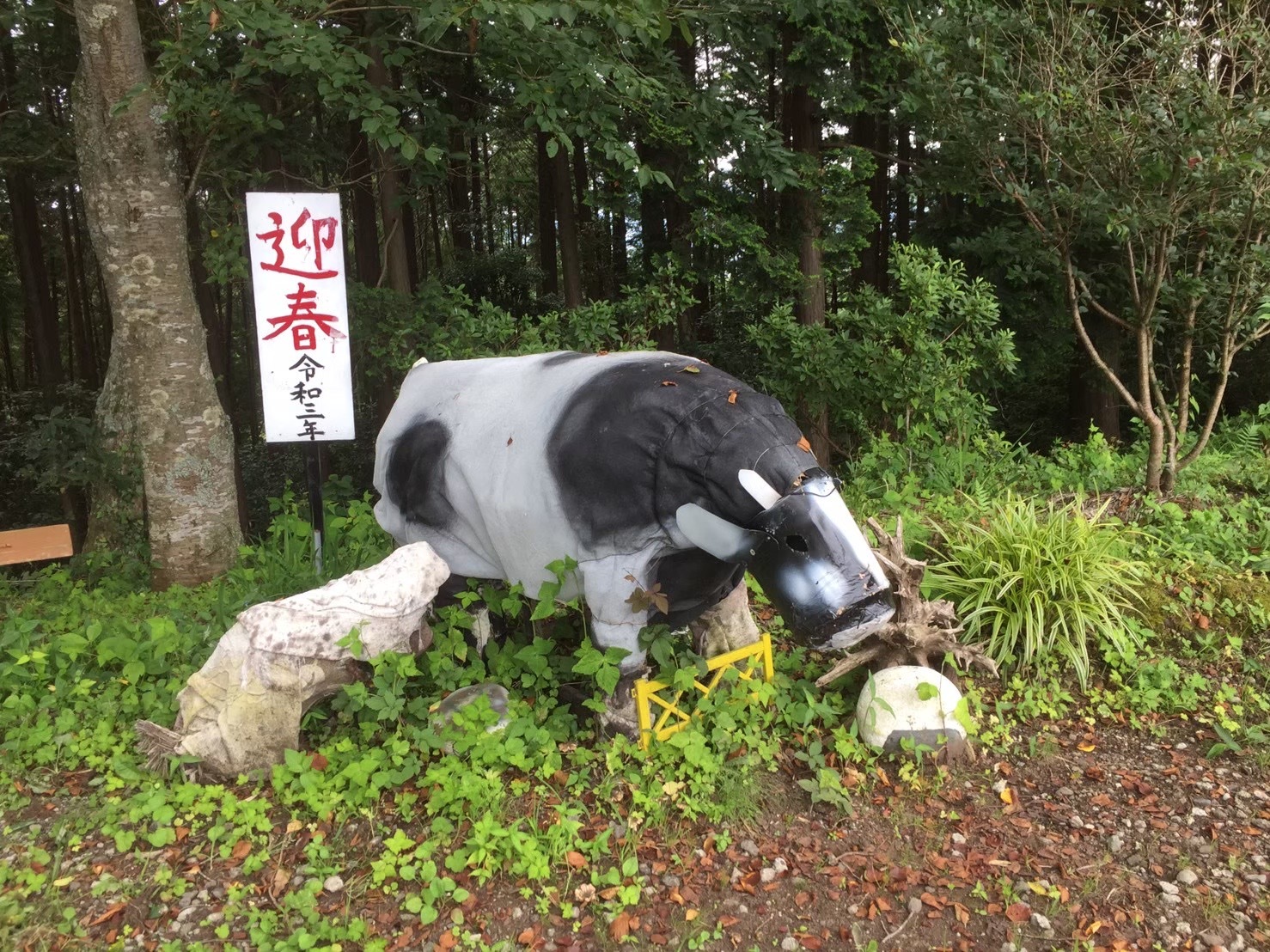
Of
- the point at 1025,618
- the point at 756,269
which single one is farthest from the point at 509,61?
the point at 1025,618

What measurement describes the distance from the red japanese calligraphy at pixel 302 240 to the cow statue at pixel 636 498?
1470mm

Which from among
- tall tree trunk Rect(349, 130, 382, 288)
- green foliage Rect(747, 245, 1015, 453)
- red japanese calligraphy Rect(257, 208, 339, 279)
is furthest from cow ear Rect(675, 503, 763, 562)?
tall tree trunk Rect(349, 130, 382, 288)

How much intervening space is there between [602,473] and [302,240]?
2.56 m

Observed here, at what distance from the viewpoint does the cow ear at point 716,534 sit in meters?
2.73

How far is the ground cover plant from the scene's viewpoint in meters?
2.53

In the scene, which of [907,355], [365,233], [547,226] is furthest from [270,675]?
[547,226]

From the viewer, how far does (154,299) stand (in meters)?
4.81

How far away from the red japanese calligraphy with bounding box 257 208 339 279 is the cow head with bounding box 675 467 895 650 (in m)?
2.88

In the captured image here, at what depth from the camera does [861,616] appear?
2.68 meters

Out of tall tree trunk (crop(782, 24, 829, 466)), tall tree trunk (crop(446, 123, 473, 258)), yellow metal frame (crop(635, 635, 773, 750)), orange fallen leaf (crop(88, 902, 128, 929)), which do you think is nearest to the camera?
orange fallen leaf (crop(88, 902, 128, 929))

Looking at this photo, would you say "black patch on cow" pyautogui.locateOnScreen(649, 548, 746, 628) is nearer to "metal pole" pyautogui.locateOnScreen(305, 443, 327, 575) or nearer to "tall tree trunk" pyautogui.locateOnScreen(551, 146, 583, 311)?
"metal pole" pyautogui.locateOnScreen(305, 443, 327, 575)

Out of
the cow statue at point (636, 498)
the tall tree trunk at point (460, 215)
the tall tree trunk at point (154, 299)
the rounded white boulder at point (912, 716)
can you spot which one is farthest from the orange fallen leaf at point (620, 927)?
the tall tree trunk at point (460, 215)

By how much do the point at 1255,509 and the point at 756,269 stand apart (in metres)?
4.04

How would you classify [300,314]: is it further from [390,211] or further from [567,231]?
[567,231]
